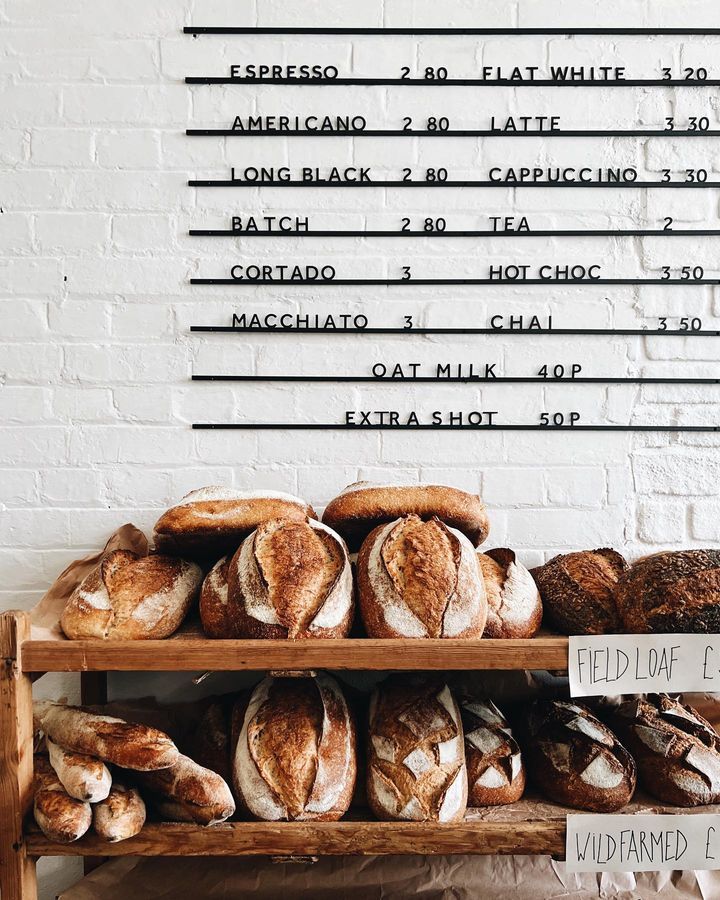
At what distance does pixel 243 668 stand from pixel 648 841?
0.80m

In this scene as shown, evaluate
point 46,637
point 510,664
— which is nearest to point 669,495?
point 510,664

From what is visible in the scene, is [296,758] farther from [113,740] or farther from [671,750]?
[671,750]

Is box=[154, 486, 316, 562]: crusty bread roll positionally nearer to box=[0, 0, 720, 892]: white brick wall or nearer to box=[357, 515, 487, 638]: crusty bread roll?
box=[357, 515, 487, 638]: crusty bread roll

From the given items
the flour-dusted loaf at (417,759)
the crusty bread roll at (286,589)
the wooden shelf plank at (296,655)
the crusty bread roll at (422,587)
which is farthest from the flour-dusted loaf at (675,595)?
the crusty bread roll at (286,589)

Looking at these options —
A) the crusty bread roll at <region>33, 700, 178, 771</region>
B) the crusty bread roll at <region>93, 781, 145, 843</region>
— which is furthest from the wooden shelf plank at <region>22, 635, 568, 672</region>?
the crusty bread roll at <region>93, 781, 145, 843</region>

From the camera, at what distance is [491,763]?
1.40 m

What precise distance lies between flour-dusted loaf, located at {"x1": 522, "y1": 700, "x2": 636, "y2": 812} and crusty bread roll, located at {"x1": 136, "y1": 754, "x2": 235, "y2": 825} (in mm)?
603

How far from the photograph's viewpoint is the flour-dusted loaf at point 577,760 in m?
1.35

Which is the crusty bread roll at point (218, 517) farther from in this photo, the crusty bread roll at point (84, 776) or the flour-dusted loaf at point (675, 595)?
the flour-dusted loaf at point (675, 595)

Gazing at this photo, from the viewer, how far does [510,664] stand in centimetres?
127

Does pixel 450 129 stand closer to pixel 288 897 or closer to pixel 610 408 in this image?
pixel 610 408

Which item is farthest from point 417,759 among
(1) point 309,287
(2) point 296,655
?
(1) point 309,287

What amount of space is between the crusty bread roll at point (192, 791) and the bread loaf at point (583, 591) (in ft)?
2.34

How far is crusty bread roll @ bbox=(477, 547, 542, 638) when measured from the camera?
1.39 meters
